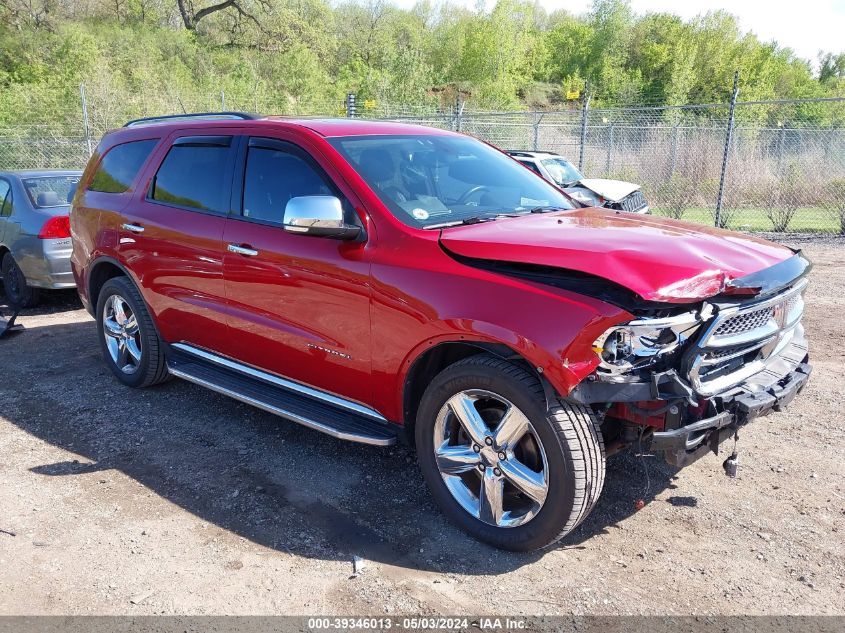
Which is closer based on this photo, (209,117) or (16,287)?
(209,117)

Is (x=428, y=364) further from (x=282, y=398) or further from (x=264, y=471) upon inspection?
(x=264, y=471)

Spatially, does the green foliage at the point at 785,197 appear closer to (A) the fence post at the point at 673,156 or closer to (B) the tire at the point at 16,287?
(A) the fence post at the point at 673,156

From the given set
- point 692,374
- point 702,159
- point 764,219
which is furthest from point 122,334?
point 702,159

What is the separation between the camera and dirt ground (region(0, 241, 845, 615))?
2818 millimetres

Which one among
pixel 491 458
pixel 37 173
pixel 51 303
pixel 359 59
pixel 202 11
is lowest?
pixel 51 303

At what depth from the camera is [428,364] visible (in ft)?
10.9

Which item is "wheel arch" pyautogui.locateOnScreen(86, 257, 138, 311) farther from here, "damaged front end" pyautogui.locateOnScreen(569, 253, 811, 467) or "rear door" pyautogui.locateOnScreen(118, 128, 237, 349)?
"damaged front end" pyautogui.locateOnScreen(569, 253, 811, 467)

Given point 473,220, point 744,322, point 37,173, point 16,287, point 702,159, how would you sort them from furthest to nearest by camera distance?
point 702,159 < point 37,173 < point 16,287 < point 473,220 < point 744,322

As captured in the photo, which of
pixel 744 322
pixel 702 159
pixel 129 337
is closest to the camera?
pixel 744 322

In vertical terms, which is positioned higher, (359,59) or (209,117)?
(359,59)

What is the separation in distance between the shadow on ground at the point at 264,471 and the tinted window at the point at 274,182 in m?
1.47

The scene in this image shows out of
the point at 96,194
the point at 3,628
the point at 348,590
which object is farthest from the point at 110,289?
the point at 348,590

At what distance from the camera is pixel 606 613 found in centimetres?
271

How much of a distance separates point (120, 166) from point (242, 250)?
196cm
